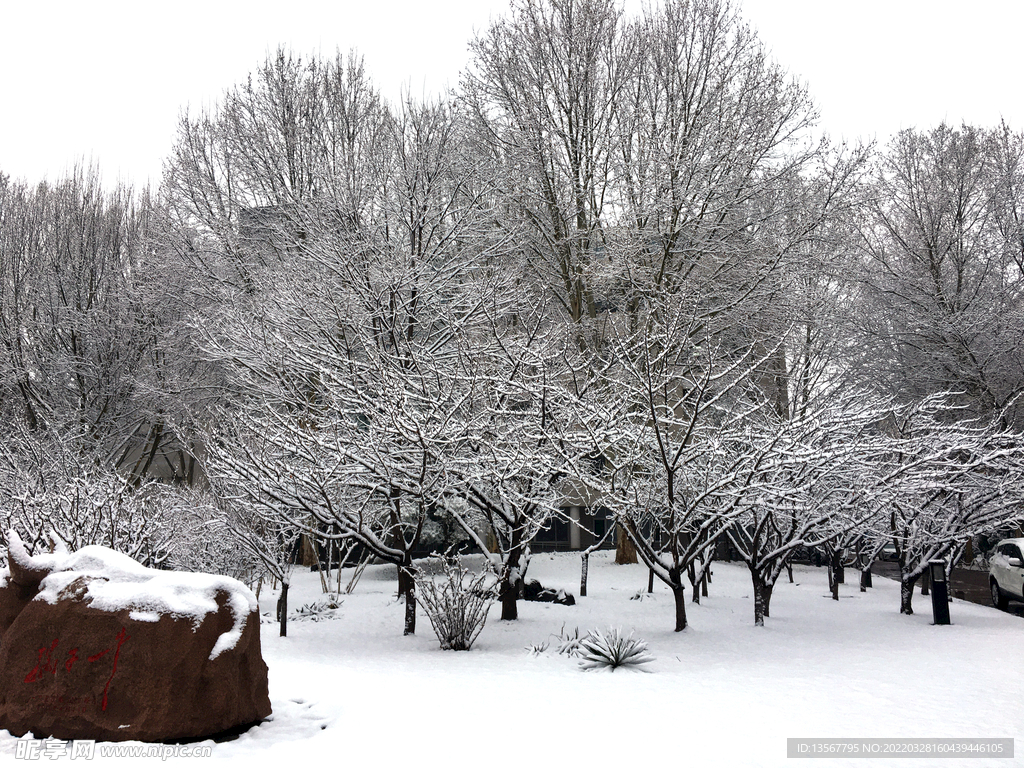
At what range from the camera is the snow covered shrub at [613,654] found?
6926 mm

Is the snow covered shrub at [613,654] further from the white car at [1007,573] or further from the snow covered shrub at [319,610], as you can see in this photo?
the white car at [1007,573]

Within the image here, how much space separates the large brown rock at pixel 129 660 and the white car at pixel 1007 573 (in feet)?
42.0

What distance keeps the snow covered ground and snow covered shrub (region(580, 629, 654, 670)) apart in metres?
0.19

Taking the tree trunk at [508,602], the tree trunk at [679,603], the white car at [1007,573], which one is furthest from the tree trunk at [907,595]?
the tree trunk at [508,602]

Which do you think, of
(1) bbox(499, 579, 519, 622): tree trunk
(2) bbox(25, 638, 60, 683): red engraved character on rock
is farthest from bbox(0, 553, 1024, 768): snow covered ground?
(2) bbox(25, 638, 60, 683): red engraved character on rock

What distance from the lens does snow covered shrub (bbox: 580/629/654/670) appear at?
6926 mm

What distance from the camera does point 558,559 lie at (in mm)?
19438

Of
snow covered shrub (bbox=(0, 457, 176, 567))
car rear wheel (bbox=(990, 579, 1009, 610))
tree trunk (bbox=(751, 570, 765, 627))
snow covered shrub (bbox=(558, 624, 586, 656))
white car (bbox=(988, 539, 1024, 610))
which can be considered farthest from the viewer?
car rear wheel (bbox=(990, 579, 1009, 610))

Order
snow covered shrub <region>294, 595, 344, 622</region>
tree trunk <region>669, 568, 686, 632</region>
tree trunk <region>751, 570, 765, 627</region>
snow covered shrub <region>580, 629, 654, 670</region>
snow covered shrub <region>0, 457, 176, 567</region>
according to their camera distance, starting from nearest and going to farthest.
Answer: snow covered shrub <region>580, 629, 654, 670</region> < tree trunk <region>669, 568, 686, 632</region> < snow covered shrub <region>0, 457, 176, 567</region> < tree trunk <region>751, 570, 765, 627</region> < snow covered shrub <region>294, 595, 344, 622</region>

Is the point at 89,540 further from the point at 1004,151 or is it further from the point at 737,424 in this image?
the point at 1004,151

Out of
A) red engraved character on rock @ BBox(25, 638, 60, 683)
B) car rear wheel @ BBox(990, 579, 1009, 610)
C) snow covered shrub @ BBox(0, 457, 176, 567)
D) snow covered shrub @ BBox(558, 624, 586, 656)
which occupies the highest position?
snow covered shrub @ BBox(0, 457, 176, 567)

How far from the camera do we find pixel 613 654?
6.93 meters

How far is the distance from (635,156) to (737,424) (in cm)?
832

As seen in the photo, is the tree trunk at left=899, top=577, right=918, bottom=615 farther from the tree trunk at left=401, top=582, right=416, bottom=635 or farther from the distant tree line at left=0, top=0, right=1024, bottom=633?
the tree trunk at left=401, top=582, right=416, bottom=635
